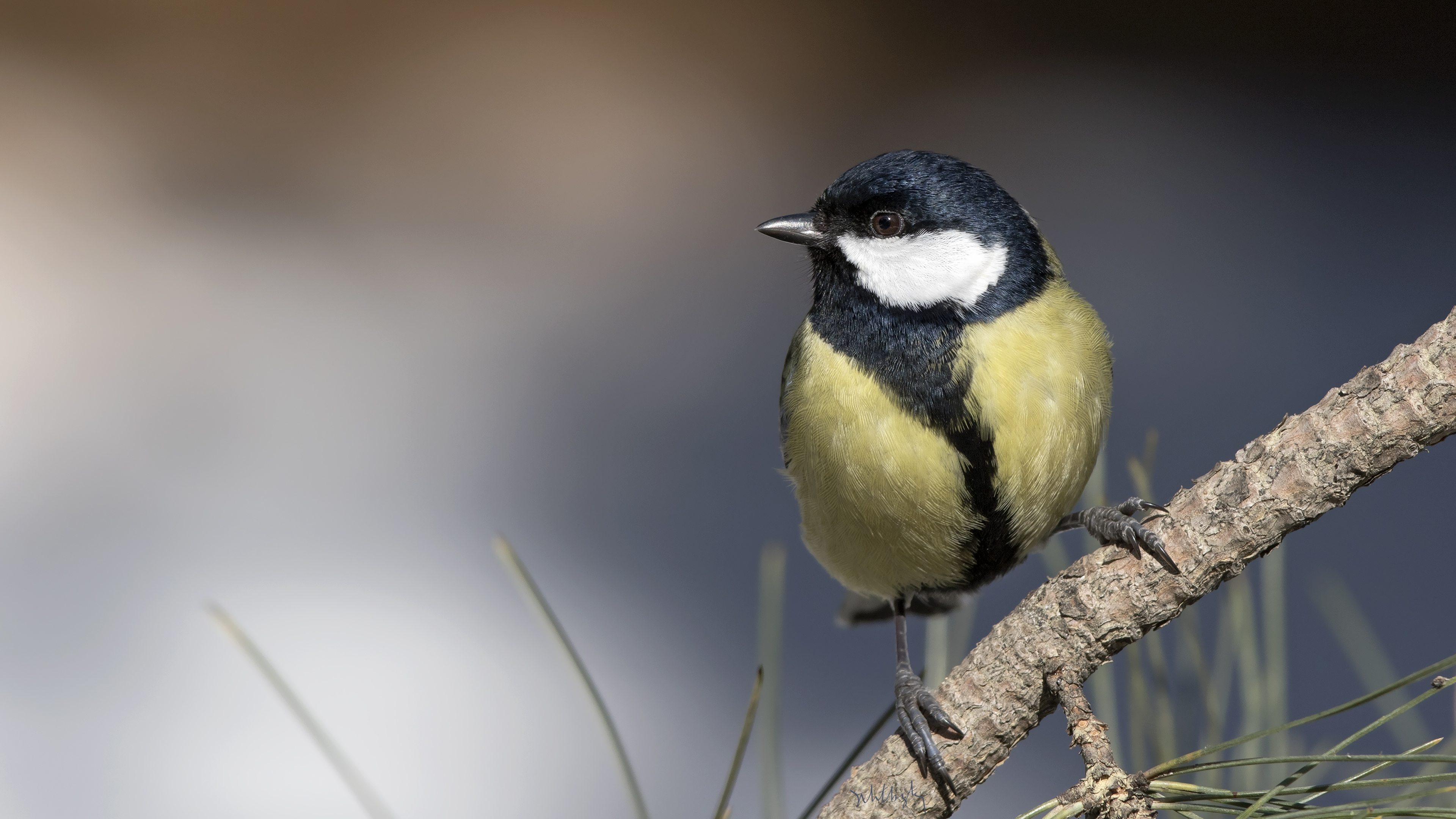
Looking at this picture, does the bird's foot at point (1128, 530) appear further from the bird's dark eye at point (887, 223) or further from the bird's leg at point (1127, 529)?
the bird's dark eye at point (887, 223)

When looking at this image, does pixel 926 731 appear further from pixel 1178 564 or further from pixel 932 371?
pixel 932 371

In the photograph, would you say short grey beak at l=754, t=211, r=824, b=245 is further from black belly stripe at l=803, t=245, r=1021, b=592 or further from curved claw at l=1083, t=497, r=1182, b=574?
curved claw at l=1083, t=497, r=1182, b=574

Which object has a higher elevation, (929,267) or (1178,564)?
(929,267)

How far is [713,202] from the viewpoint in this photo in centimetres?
168

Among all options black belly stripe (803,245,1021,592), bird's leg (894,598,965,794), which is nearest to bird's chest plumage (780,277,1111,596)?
black belly stripe (803,245,1021,592)

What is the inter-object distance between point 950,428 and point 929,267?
0.12 metres

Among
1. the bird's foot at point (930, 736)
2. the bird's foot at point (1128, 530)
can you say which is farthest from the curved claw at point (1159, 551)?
the bird's foot at point (930, 736)

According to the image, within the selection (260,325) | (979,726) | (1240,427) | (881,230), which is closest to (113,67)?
(260,325)

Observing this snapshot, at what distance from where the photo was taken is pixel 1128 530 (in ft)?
1.45

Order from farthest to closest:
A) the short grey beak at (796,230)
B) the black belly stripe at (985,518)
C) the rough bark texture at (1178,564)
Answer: the short grey beak at (796,230)
the black belly stripe at (985,518)
the rough bark texture at (1178,564)

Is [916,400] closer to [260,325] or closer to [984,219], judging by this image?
[984,219]

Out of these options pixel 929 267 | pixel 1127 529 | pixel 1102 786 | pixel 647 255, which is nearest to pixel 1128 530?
pixel 1127 529

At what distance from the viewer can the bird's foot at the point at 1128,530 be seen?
0.42 m

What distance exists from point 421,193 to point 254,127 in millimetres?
230
